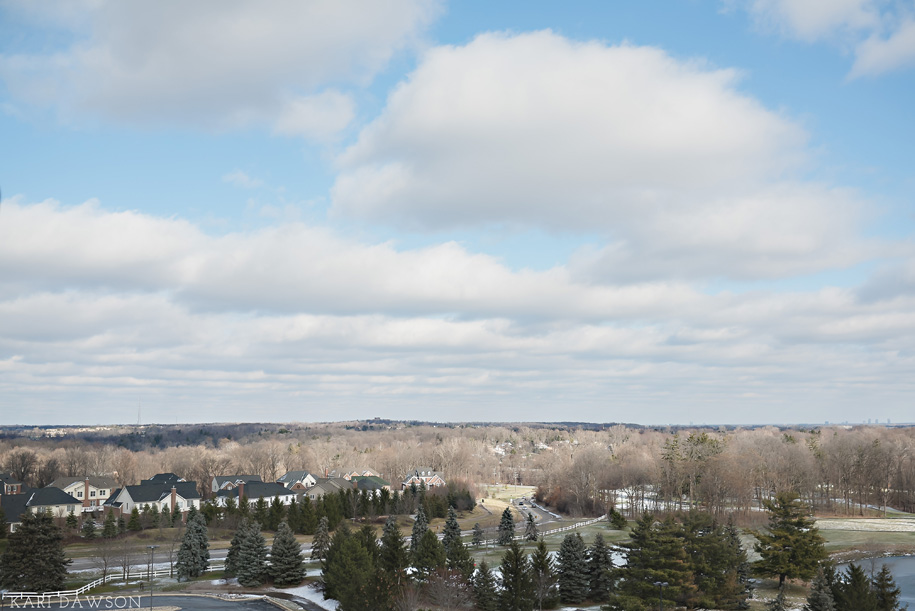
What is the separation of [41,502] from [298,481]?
40016 mm

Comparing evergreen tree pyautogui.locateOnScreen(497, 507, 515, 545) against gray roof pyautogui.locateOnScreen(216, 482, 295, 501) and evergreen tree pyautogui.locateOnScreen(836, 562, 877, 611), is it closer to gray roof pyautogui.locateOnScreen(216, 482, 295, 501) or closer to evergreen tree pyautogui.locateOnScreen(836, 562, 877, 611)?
evergreen tree pyautogui.locateOnScreen(836, 562, 877, 611)

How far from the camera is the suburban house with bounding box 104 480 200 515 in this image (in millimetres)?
86125

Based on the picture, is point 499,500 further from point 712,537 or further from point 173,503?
point 712,537

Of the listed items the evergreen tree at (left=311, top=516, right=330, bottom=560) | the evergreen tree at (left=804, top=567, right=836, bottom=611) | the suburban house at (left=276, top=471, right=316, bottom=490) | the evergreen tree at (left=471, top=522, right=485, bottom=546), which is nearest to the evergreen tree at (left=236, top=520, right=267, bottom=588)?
the evergreen tree at (left=311, top=516, right=330, bottom=560)

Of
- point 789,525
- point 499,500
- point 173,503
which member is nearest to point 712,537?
point 789,525

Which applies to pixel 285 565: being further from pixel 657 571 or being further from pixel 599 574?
pixel 657 571

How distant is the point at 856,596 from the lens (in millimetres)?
32719

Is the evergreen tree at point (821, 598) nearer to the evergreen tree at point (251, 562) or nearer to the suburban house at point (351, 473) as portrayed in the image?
the evergreen tree at point (251, 562)

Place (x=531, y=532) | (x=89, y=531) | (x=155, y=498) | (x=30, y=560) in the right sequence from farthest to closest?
(x=155, y=498) → (x=89, y=531) → (x=531, y=532) → (x=30, y=560)

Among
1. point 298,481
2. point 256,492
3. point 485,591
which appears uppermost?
point 485,591

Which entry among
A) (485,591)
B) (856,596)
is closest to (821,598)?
(856,596)

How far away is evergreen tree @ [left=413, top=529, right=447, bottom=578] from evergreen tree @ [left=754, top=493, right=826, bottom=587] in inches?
858

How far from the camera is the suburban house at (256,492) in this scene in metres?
95.1

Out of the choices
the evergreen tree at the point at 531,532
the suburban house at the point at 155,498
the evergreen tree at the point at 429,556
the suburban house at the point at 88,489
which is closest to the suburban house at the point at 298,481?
the suburban house at the point at 155,498
